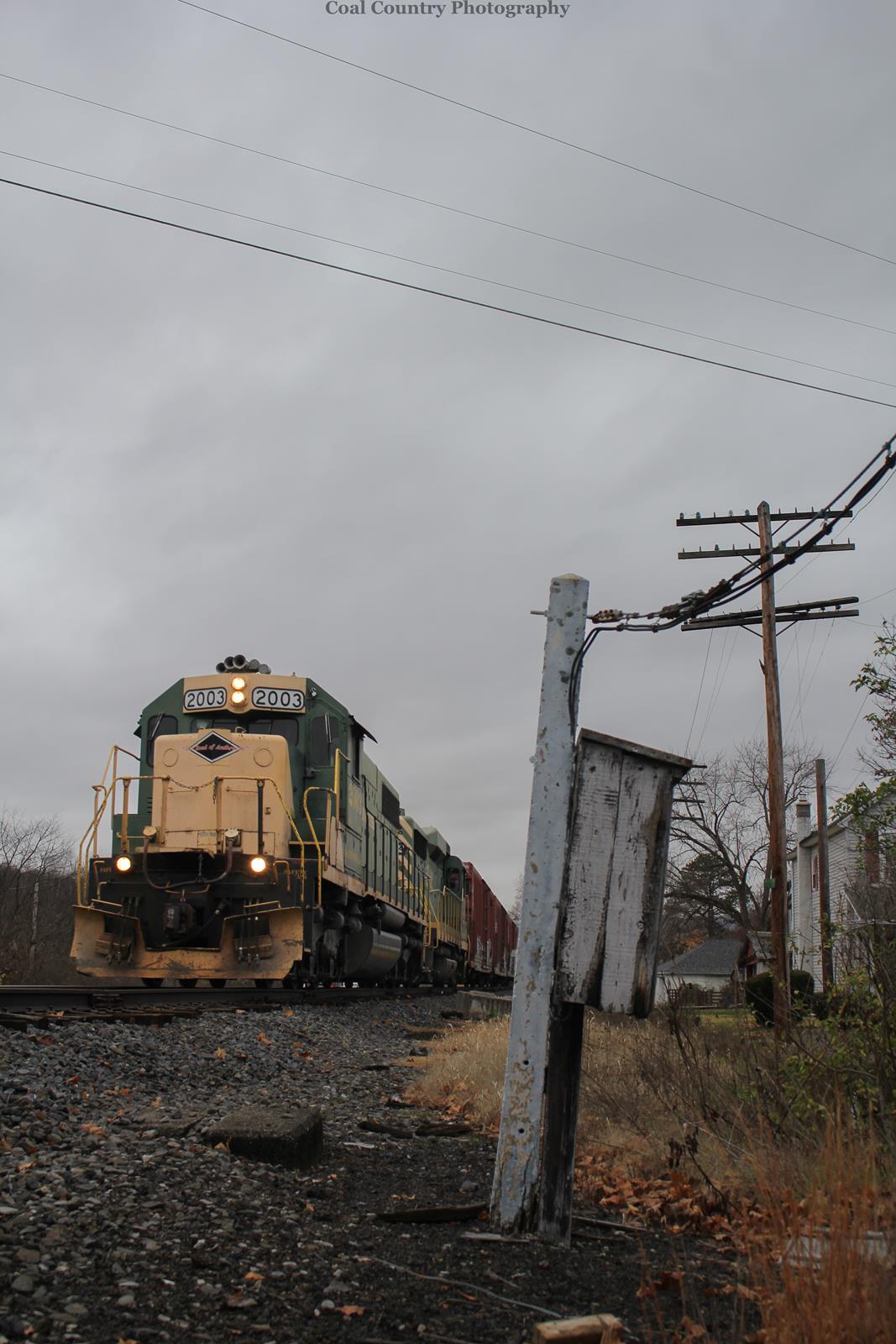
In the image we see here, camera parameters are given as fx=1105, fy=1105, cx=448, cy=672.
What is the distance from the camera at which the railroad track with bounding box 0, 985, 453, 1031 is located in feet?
29.1

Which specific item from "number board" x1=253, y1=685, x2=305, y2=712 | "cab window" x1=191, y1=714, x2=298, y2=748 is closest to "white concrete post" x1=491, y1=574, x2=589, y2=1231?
"cab window" x1=191, y1=714, x2=298, y2=748

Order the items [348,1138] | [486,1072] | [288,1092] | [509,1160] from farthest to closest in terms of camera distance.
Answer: [486,1072], [288,1092], [348,1138], [509,1160]

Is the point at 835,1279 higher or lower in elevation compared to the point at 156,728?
lower

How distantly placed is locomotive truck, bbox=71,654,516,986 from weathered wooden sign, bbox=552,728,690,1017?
803 centimetres

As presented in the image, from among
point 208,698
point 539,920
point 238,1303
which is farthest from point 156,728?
point 238,1303

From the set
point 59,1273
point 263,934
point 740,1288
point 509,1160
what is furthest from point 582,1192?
point 263,934

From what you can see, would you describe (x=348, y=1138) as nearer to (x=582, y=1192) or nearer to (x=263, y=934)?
(x=582, y=1192)

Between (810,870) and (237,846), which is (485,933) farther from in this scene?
(237,846)

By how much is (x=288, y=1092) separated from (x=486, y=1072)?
1.58 m

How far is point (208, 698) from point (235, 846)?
236 cm

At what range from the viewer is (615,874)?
14.8 ft

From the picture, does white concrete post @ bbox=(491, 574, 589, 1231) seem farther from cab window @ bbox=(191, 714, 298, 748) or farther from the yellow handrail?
cab window @ bbox=(191, 714, 298, 748)

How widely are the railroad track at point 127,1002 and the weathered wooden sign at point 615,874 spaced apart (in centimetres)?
503

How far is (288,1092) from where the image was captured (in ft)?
24.7
